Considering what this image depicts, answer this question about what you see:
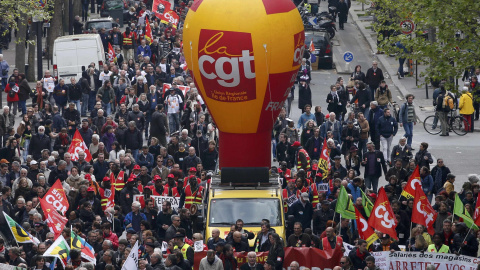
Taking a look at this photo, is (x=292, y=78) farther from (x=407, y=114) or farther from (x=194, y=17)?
(x=407, y=114)

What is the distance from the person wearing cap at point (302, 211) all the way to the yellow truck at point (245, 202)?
3.16 feet

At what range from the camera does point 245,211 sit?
22.5m

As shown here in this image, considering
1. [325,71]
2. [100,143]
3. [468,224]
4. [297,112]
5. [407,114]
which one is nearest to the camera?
[468,224]

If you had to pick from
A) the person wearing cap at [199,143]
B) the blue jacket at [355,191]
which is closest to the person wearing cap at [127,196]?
the blue jacket at [355,191]

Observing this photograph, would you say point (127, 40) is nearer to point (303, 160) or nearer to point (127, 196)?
point (303, 160)

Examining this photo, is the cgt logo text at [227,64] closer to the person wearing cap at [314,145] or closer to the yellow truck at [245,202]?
the yellow truck at [245,202]

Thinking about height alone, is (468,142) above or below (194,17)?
below

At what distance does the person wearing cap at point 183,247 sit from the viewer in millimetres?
20891

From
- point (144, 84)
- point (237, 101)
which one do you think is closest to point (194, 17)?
point (237, 101)

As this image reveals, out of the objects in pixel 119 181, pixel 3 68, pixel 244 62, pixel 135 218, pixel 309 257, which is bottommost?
pixel 309 257

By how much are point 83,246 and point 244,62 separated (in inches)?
259

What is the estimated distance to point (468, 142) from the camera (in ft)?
113

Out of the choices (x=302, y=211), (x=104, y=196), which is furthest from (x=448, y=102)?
(x=104, y=196)

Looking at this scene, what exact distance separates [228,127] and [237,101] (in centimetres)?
86
